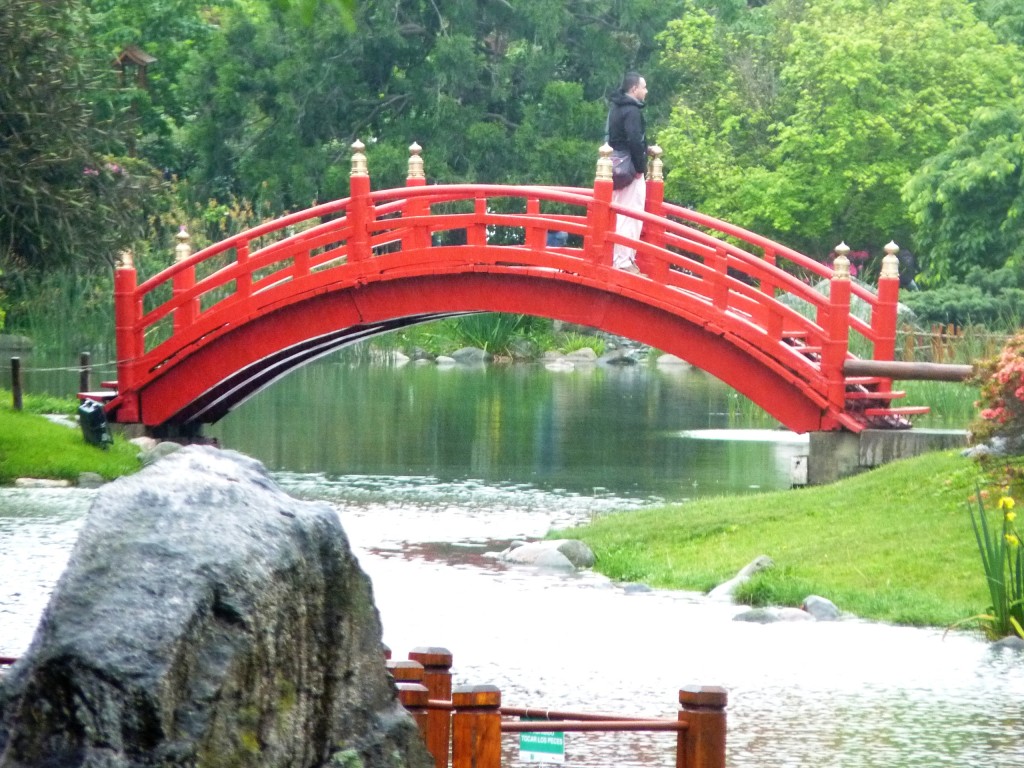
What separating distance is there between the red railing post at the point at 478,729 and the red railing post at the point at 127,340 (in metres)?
13.9

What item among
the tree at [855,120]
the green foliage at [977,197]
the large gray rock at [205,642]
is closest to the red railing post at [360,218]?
the large gray rock at [205,642]

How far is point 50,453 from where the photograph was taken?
55.4 feet

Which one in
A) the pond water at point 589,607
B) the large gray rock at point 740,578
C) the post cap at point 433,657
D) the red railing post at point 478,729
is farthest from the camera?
the large gray rock at point 740,578

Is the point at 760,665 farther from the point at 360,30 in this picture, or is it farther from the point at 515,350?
the point at 360,30

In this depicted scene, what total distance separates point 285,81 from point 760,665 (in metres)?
34.4

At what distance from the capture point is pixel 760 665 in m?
9.43

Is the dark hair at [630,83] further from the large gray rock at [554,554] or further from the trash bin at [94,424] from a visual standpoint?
the large gray rock at [554,554]

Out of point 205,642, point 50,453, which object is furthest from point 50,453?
point 205,642

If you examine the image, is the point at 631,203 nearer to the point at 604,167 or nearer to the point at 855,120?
the point at 604,167

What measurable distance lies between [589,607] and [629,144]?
763cm

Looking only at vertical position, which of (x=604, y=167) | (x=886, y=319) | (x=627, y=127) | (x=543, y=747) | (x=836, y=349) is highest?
(x=627, y=127)

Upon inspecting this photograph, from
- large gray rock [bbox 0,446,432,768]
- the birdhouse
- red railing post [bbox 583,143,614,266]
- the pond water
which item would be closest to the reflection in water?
the pond water

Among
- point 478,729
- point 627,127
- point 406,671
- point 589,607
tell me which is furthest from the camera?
point 627,127

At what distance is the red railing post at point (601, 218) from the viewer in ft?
55.5
